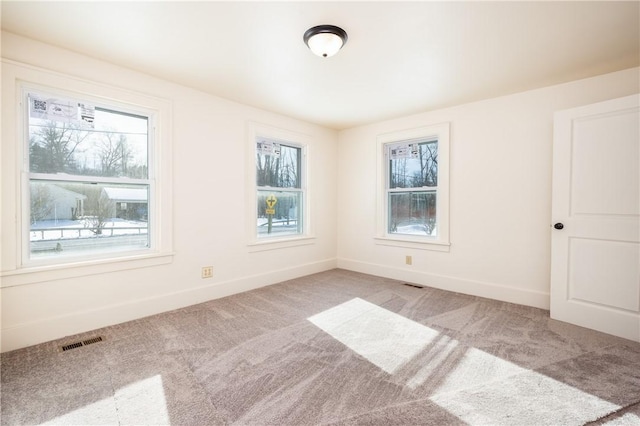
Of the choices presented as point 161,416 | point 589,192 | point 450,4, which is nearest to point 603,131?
point 589,192

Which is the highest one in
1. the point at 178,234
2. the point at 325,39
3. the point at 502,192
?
the point at 325,39

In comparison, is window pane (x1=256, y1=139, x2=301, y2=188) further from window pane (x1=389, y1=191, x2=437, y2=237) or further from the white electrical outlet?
window pane (x1=389, y1=191, x2=437, y2=237)

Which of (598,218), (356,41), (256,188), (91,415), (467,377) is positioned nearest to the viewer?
(91,415)

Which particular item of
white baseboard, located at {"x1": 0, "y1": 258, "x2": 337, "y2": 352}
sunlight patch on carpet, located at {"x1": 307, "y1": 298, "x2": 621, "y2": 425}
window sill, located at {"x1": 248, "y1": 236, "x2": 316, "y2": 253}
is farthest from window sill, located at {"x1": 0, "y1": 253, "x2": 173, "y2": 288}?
sunlight patch on carpet, located at {"x1": 307, "y1": 298, "x2": 621, "y2": 425}

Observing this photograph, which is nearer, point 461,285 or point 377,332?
point 377,332

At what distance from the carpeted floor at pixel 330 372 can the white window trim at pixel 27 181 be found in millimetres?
564

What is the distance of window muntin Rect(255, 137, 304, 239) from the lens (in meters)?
Answer: 4.23

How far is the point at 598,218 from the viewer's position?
2.76 metres

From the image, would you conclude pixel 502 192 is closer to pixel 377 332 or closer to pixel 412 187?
pixel 412 187

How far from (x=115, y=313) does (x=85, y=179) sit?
1.26 meters

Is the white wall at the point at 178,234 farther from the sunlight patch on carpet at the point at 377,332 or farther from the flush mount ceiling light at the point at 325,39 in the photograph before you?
the flush mount ceiling light at the point at 325,39

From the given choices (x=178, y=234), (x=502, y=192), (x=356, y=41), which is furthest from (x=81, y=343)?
(x=502, y=192)

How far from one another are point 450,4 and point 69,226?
11.4 feet

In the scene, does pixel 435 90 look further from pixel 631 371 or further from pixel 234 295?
pixel 234 295
